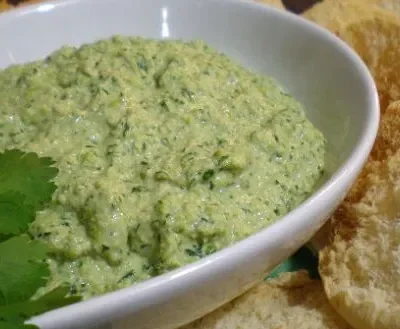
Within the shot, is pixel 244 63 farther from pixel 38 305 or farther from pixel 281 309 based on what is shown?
pixel 38 305

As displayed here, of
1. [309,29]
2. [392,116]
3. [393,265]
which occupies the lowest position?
[393,265]

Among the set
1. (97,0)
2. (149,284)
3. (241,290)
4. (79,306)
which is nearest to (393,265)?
(241,290)

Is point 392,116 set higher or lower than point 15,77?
lower

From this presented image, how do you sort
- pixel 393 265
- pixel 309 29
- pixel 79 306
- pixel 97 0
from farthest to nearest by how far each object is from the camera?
pixel 97 0 → pixel 309 29 → pixel 393 265 → pixel 79 306

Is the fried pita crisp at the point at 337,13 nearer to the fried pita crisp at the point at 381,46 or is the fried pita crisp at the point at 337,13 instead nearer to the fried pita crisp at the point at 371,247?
the fried pita crisp at the point at 381,46

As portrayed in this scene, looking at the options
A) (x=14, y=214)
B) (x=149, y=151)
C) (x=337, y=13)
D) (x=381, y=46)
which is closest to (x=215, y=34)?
(x=337, y=13)

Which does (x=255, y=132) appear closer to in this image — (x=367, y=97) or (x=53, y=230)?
(x=367, y=97)

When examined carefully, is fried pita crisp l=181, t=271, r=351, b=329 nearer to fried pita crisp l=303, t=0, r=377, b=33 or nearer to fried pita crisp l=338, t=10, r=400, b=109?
fried pita crisp l=338, t=10, r=400, b=109

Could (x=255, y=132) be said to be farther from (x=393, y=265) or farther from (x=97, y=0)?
(x=97, y=0)

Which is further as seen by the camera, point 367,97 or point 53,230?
point 367,97

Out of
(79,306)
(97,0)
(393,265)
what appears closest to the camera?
(79,306)
